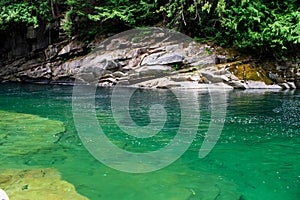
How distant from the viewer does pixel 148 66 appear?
66.0 ft

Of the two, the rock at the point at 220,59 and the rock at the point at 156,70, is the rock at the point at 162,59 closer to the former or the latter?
the rock at the point at 156,70

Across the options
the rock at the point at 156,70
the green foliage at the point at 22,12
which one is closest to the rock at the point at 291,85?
the rock at the point at 156,70

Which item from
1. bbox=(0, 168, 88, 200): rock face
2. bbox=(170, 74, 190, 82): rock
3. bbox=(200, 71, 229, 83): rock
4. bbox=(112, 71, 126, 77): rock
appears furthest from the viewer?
bbox=(112, 71, 126, 77): rock

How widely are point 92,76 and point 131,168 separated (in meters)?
17.3

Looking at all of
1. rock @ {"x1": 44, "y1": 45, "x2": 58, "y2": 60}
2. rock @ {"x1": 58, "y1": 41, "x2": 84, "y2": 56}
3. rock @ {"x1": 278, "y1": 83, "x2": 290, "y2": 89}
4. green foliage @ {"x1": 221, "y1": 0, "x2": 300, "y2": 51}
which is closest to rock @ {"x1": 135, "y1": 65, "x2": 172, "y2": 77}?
green foliage @ {"x1": 221, "y1": 0, "x2": 300, "y2": 51}

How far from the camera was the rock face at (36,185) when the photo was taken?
13.9 feet

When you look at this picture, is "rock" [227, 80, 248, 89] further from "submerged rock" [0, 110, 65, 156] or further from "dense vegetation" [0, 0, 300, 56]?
"submerged rock" [0, 110, 65, 156]

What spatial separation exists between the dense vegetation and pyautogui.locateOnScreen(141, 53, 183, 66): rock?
2440mm

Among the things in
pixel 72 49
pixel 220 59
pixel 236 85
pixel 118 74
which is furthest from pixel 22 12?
pixel 236 85

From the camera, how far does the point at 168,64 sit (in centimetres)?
2002

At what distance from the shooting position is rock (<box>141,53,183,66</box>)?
20.1m

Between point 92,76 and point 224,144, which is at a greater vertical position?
point 224,144

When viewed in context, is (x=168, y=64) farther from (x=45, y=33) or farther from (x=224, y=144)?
(x=224, y=144)

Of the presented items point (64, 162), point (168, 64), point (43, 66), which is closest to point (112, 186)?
point (64, 162)
